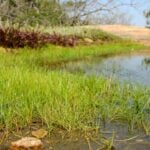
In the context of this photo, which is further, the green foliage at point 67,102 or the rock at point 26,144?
the green foliage at point 67,102

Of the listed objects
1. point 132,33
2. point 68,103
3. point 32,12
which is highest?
point 32,12

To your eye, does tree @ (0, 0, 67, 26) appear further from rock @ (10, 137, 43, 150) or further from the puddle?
rock @ (10, 137, 43, 150)

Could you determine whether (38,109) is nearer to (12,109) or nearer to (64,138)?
(12,109)

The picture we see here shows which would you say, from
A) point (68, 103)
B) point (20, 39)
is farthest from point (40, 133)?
point (20, 39)

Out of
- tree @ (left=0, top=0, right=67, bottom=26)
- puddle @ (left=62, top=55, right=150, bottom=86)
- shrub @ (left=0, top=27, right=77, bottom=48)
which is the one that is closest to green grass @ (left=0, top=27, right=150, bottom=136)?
puddle @ (left=62, top=55, right=150, bottom=86)

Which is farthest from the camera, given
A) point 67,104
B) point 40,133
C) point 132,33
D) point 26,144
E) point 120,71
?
point 132,33

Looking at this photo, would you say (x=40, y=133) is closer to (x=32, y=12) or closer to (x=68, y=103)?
(x=68, y=103)

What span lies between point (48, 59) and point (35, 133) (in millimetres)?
7154

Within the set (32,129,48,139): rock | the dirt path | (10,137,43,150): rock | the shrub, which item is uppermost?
the shrub

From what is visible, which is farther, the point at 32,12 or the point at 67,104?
the point at 32,12

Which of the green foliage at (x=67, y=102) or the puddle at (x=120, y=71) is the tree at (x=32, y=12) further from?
the green foliage at (x=67, y=102)

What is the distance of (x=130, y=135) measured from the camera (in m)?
3.64

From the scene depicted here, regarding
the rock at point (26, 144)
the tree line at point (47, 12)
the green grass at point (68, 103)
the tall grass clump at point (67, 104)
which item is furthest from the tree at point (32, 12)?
the rock at point (26, 144)

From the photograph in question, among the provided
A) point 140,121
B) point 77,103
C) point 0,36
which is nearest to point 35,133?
point 77,103
